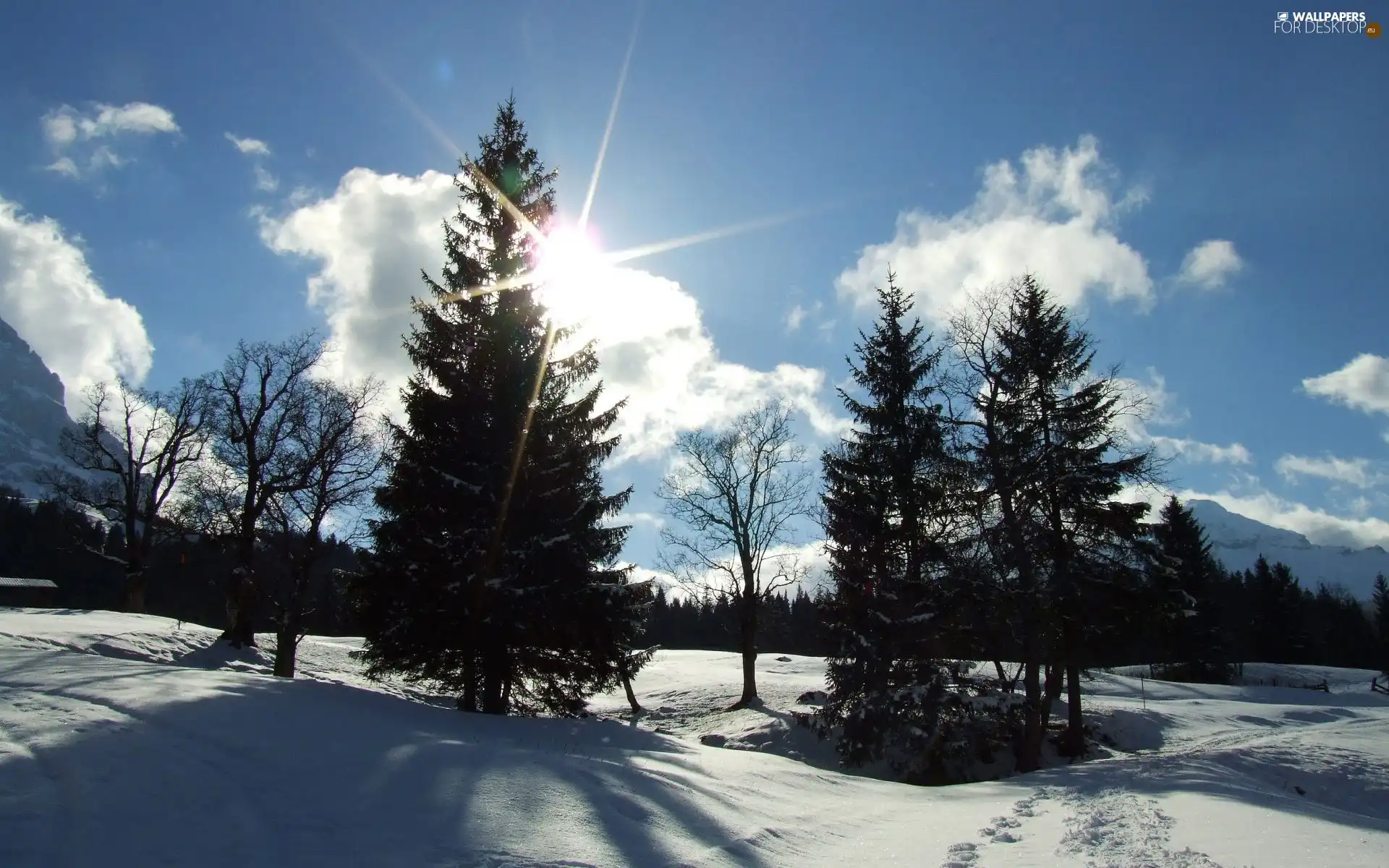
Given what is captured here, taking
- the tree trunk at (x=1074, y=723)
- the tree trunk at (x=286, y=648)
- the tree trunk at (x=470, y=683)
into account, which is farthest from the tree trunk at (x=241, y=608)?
the tree trunk at (x=1074, y=723)

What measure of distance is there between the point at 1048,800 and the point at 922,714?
7.18 m

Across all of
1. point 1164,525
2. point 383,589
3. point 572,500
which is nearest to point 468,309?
point 572,500

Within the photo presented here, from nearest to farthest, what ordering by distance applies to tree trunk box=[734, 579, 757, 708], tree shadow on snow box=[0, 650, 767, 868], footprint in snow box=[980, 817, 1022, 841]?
tree shadow on snow box=[0, 650, 767, 868]
footprint in snow box=[980, 817, 1022, 841]
tree trunk box=[734, 579, 757, 708]

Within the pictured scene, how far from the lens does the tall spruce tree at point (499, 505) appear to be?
1603 cm

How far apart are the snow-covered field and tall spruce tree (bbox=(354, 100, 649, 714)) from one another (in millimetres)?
1779

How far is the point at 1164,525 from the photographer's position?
21750mm

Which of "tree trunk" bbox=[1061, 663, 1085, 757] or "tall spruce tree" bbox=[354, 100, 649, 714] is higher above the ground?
"tall spruce tree" bbox=[354, 100, 649, 714]

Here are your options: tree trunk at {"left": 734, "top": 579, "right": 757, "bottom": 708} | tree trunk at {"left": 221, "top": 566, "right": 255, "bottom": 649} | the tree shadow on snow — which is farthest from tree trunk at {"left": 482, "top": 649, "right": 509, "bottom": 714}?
tree trunk at {"left": 734, "top": 579, "right": 757, "bottom": 708}

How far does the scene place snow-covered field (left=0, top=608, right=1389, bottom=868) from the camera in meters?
5.84

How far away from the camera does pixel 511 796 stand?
7.47m

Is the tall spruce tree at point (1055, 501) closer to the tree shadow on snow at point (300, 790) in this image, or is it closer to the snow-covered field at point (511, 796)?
the snow-covered field at point (511, 796)

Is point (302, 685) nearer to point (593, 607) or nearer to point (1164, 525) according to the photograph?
point (593, 607)

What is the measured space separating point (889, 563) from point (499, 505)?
1076cm

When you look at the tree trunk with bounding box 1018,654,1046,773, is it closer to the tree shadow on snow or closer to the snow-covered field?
the snow-covered field
